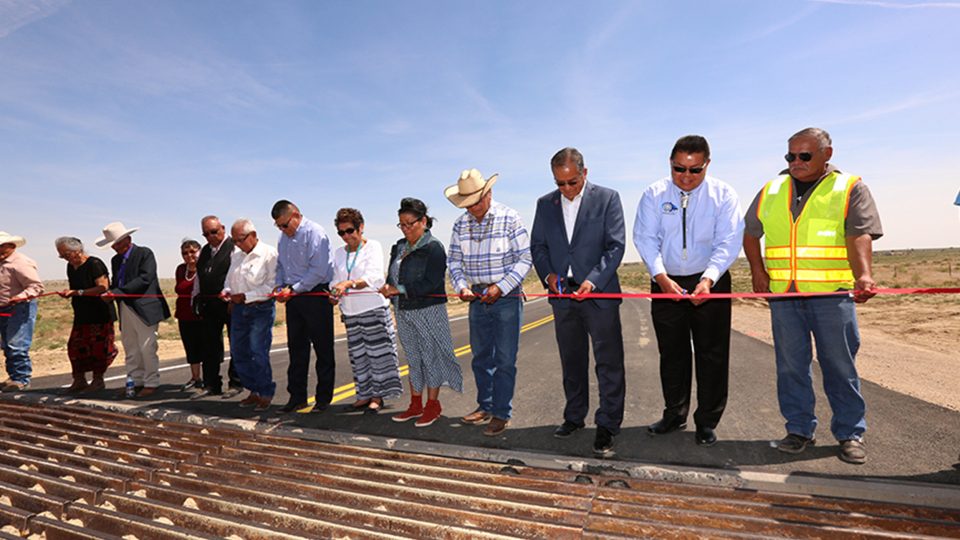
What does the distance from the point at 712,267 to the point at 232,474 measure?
3505mm

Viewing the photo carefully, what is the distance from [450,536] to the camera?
2.31 metres

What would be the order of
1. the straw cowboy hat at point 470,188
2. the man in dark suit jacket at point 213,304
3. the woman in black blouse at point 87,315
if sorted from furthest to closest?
the woman in black blouse at point 87,315 < the man in dark suit jacket at point 213,304 < the straw cowboy hat at point 470,188

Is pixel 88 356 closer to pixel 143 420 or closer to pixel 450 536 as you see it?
pixel 143 420

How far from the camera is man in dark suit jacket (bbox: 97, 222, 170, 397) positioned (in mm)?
5969

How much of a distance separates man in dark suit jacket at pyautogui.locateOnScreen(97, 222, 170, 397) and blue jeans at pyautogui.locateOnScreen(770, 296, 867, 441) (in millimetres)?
6534

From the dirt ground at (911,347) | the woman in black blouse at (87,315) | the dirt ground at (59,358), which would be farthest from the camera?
the dirt ground at (59,358)

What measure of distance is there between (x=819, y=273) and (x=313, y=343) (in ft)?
14.4

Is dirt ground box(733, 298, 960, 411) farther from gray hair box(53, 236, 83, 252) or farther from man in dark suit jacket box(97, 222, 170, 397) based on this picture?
gray hair box(53, 236, 83, 252)

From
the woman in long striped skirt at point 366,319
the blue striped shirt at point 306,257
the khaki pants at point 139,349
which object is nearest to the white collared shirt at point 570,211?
the woman in long striped skirt at point 366,319

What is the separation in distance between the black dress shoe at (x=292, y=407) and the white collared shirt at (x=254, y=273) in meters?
1.13

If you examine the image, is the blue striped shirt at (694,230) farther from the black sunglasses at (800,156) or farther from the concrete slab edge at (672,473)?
the concrete slab edge at (672,473)

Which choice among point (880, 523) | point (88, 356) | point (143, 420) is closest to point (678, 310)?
point (880, 523)

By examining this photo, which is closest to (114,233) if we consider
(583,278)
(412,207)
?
(412,207)

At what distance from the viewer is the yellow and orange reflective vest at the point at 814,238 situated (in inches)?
131
